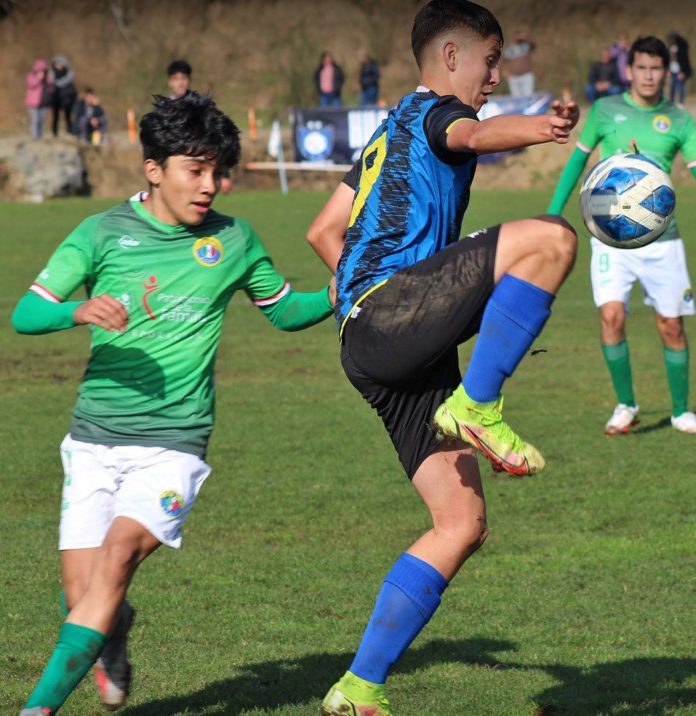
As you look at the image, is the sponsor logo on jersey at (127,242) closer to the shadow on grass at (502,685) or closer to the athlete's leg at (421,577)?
the athlete's leg at (421,577)

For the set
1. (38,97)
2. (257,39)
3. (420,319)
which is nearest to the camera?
(420,319)

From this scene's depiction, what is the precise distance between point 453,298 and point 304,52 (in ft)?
145

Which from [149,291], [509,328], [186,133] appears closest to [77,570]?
[149,291]

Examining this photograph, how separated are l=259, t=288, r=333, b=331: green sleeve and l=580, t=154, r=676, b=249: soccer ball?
38.1 inches

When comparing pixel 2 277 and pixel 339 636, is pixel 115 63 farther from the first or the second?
pixel 339 636

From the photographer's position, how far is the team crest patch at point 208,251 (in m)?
4.79

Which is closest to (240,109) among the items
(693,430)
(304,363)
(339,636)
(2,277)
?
(2,277)

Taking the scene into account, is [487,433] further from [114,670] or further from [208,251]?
[114,670]

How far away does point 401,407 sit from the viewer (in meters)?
4.61

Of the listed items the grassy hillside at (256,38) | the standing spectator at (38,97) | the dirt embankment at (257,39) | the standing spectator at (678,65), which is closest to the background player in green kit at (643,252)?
the standing spectator at (38,97)

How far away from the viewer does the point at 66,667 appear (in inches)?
169

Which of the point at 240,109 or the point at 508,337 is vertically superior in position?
the point at 508,337

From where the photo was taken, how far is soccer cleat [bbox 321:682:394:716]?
172 inches

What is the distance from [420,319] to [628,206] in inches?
37.4
